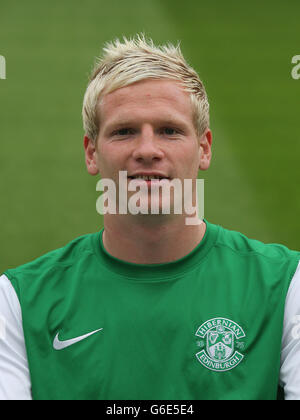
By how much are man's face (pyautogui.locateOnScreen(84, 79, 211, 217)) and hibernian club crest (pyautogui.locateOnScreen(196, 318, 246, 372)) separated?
0.46 meters

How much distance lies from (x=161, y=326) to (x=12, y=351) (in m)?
0.47

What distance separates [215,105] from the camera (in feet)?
18.4

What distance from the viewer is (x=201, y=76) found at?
5559mm

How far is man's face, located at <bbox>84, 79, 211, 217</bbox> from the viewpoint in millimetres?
1746

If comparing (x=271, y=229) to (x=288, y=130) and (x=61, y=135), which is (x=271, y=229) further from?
(x=61, y=135)

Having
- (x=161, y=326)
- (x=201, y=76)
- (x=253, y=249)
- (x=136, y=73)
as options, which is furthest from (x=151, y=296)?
(x=201, y=76)

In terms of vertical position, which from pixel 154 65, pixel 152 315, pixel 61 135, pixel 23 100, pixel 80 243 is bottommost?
pixel 152 315

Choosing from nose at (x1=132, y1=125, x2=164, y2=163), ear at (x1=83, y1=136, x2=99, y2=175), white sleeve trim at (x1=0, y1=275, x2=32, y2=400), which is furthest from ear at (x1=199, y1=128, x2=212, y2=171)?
white sleeve trim at (x1=0, y1=275, x2=32, y2=400)

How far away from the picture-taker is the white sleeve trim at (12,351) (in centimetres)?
174

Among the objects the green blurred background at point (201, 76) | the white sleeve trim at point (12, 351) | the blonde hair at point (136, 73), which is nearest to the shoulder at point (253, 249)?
the blonde hair at point (136, 73)

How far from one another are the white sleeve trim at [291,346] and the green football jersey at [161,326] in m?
0.02

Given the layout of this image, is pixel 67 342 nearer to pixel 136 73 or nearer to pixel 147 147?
pixel 147 147

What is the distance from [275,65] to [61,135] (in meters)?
2.16

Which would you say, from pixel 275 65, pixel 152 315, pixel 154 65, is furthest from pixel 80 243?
pixel 275 65
